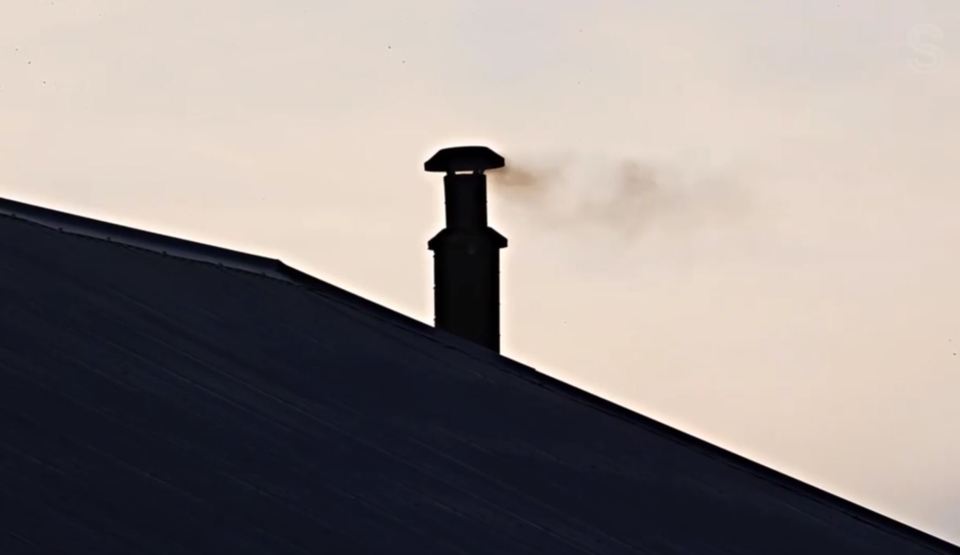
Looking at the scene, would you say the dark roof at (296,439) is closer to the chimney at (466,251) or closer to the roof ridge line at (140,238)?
the roof ridge line at (140,238)

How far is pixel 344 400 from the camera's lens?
7.86 meters

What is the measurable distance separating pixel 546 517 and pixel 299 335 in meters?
2.32

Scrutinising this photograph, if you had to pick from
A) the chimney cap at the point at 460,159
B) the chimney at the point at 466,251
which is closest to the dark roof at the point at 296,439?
the chimney at the point at 466,251

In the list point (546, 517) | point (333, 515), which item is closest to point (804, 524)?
point (546, 517)

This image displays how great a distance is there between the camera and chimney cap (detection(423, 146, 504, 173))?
12914 millimetres

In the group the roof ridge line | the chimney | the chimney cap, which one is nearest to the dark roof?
the roof ridge line

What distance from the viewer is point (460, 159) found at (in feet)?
42.4

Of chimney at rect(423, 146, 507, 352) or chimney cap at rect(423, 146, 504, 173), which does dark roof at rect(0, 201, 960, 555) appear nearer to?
chimney at rect(423, 146, 507, 352)

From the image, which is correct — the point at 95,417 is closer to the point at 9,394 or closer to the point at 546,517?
the point at 9,394

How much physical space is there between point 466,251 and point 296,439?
19.8 ft

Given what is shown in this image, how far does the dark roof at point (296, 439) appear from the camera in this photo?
19.0 ft

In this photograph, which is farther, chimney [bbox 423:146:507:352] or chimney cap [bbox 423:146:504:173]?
chimney cap [bbox 423:146:504:173]

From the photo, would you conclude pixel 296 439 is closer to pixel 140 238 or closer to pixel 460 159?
pixel 140 238

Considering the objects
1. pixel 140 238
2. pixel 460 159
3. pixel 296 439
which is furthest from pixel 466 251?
pixel 296 439
